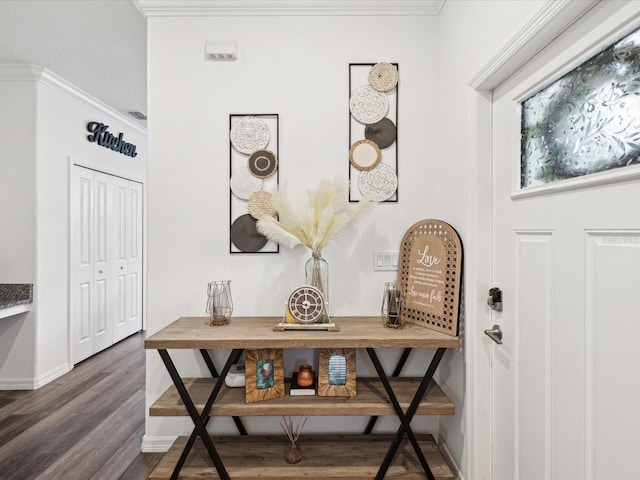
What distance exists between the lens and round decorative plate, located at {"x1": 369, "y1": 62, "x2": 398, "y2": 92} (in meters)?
2.06

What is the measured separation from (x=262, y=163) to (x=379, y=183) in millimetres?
682

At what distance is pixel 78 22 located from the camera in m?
2.38

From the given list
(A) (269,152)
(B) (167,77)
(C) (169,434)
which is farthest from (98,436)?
(B) (167,77)

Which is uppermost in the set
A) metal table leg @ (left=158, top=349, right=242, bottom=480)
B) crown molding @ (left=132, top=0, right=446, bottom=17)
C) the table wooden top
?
crown molding @ (left=132, top=0, right=446, bottom=17)

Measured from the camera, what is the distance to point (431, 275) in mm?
1825

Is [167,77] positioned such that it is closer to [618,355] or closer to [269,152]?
[269,152]

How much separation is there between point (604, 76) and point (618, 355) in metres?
0.75

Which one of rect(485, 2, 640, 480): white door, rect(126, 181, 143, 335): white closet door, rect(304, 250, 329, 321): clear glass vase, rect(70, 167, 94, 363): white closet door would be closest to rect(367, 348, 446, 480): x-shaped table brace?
rect(485, 2, 640, 480): white door

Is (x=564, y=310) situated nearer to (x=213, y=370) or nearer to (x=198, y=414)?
(x=198, y=414)

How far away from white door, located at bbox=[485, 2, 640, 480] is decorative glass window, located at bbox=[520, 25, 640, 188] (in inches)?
1.7

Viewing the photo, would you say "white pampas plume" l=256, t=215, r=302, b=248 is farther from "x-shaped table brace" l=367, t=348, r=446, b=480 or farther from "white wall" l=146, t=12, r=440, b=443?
"x-shaped table brace" l=367, t=348, r=446, b=480

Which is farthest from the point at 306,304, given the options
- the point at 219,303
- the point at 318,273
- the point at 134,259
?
the point at 134,259

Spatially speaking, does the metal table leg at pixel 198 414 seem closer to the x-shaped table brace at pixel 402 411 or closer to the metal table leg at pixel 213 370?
the metal table leg at pixel 213 370

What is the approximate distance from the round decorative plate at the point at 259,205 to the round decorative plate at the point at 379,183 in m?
0.54
